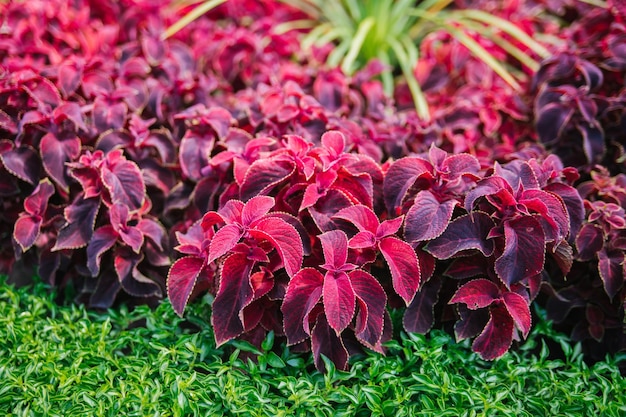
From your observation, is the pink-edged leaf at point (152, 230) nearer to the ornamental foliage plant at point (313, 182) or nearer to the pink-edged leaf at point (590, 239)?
the ornamental foliage plant at point (313, 182)

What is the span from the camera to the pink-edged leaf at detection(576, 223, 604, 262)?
181 cm

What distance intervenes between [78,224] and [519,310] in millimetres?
1281

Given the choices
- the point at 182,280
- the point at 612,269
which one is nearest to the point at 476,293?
the point at 612,269

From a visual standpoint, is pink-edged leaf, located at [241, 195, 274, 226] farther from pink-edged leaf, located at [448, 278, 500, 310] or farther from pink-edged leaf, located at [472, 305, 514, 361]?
pink-edged leaf, located at [472, 305, 514, 361]

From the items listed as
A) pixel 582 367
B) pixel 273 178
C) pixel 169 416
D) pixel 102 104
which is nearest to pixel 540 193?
pixel 582 367

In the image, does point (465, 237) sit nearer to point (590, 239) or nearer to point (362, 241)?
point (362, 241)

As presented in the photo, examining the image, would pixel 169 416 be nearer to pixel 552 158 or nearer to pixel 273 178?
pixel 273 178

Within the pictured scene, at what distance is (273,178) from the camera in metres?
1.77

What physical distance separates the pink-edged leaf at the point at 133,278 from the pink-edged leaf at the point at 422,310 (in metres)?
0.76

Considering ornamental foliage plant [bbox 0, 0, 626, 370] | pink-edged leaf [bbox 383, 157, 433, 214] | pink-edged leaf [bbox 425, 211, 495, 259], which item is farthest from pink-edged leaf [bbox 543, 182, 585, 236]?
pink-edged leaf [bbox 383, 157, 433, 214]

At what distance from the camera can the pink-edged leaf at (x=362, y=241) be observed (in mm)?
1610

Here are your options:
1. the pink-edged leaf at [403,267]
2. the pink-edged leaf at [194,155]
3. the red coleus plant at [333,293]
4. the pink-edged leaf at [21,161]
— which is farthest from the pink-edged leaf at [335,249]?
the pink-edged leaf at [21,161]

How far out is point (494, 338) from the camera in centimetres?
164

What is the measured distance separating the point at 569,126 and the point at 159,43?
1.62 metres
